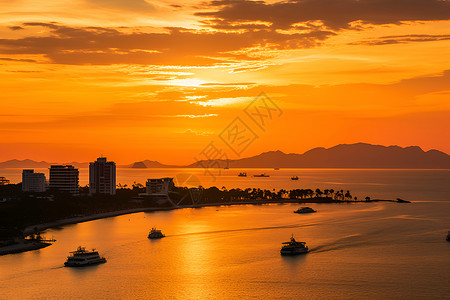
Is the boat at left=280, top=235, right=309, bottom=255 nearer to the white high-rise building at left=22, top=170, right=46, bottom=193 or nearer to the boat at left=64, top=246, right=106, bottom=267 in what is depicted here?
the boat at left=64, top=246, right=106, bottom=267

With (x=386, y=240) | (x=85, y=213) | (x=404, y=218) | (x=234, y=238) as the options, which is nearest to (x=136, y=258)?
(x=234, y=238)

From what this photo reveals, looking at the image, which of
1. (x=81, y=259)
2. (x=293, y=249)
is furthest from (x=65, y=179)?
(x=293, y=249)

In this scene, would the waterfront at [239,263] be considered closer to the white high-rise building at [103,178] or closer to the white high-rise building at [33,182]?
the white high-rise building at [103,178]

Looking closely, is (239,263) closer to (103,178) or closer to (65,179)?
(103,178)

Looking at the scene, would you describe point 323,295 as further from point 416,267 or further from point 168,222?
point 168,222

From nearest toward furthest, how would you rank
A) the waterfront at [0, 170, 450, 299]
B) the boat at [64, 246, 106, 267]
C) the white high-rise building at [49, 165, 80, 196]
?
the waterfront at [0, 170, 450, 299], the boat at [64, 246, 106, 267], the white high-rise building at [49, 165, 80, 196]

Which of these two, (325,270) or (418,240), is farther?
(418,240)

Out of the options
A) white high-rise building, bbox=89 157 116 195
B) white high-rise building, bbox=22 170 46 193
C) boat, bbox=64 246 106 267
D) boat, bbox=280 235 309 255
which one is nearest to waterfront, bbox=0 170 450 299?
boat, bbox=280 235 309 255
